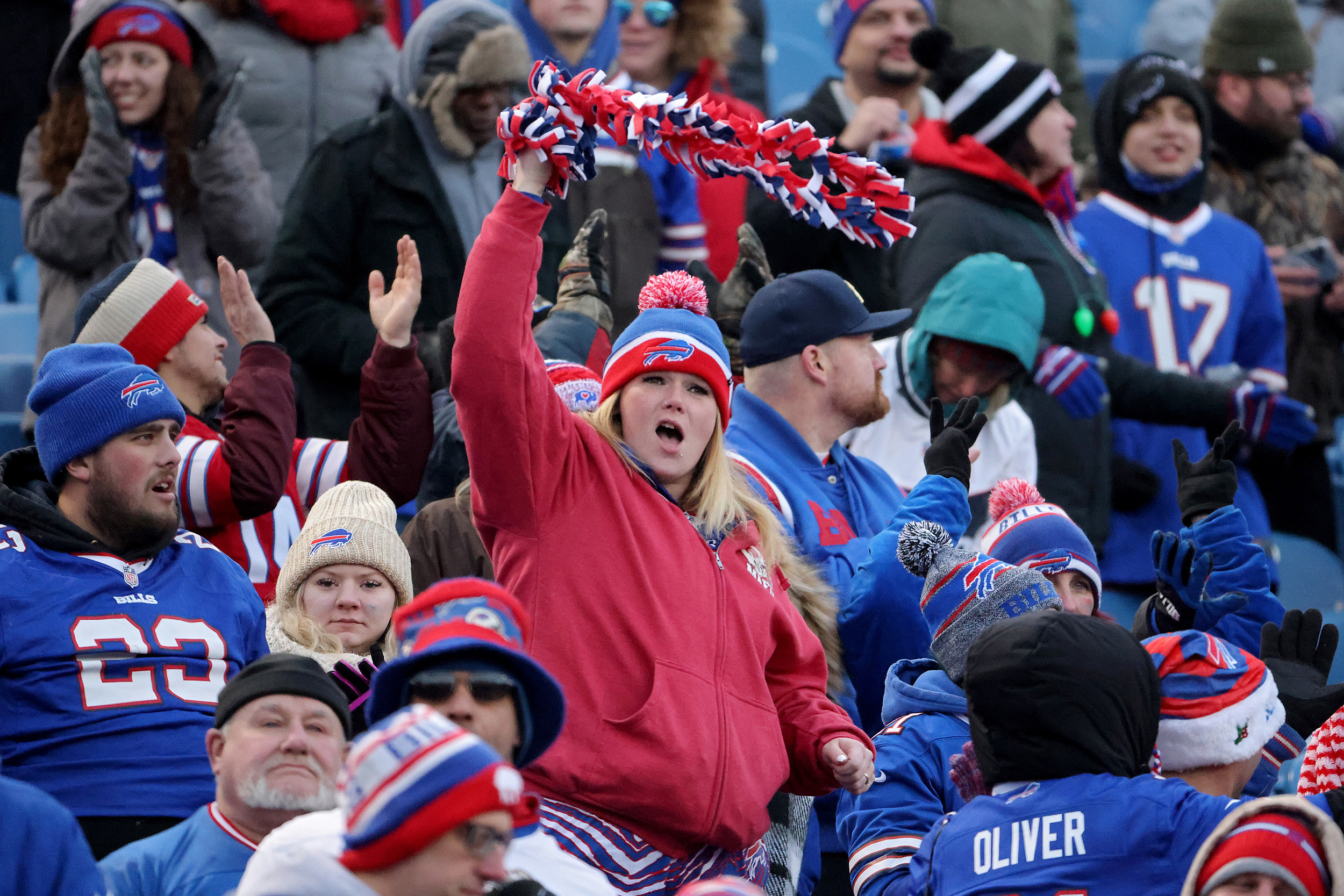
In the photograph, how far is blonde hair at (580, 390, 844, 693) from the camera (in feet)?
13.2

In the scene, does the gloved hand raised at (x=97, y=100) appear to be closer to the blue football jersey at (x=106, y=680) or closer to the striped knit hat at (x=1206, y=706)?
the blue football jersey at (x=106, y=680)

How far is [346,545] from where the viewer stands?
450 cm

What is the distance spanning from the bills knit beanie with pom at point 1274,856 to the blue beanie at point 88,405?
254cm

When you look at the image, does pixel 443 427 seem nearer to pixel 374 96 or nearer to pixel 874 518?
pixel 874 518

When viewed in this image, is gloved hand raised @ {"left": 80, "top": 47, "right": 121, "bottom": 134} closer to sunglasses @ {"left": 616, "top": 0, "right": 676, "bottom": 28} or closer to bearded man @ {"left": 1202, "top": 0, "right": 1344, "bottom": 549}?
sunglasses @ {"left": 616, "top": 0, "right": 676, "bottom": 28}

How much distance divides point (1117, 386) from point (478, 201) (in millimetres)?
2496

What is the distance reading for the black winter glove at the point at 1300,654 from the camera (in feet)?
14.2

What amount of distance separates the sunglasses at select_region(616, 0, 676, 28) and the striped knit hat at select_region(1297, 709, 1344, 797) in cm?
447

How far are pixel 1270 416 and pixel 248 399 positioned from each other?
3.97 m

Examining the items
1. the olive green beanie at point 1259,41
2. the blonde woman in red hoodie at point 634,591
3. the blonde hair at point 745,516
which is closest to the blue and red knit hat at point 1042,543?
the blonde hair at point 745,516

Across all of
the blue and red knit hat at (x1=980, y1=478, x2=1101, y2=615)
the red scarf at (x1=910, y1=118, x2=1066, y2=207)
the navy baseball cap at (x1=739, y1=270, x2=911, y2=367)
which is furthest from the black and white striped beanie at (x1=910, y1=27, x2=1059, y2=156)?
the blue and red knit hat at (x1=980, y1=478, x2=1101, y2=615)

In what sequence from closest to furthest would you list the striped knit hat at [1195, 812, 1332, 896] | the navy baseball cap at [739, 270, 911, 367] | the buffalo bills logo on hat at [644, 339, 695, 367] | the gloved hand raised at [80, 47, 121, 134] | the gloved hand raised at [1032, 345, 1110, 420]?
the striped knit hat at [1195, 812, 1332, 896] < the buffalo bills logo on hat at [644, 339, 695, 367] < the navy baseball cap at [739, 270, 911, 367] < the gloved hand raised at [80, 47, 121, 134] < the gloved hand raised at [1032, 345, 1110, 420]

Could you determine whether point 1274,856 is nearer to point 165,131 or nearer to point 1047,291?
point 1047,291

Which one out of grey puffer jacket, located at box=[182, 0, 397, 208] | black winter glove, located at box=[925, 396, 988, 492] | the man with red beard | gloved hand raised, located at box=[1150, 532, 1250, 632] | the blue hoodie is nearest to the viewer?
the blue hoodie
